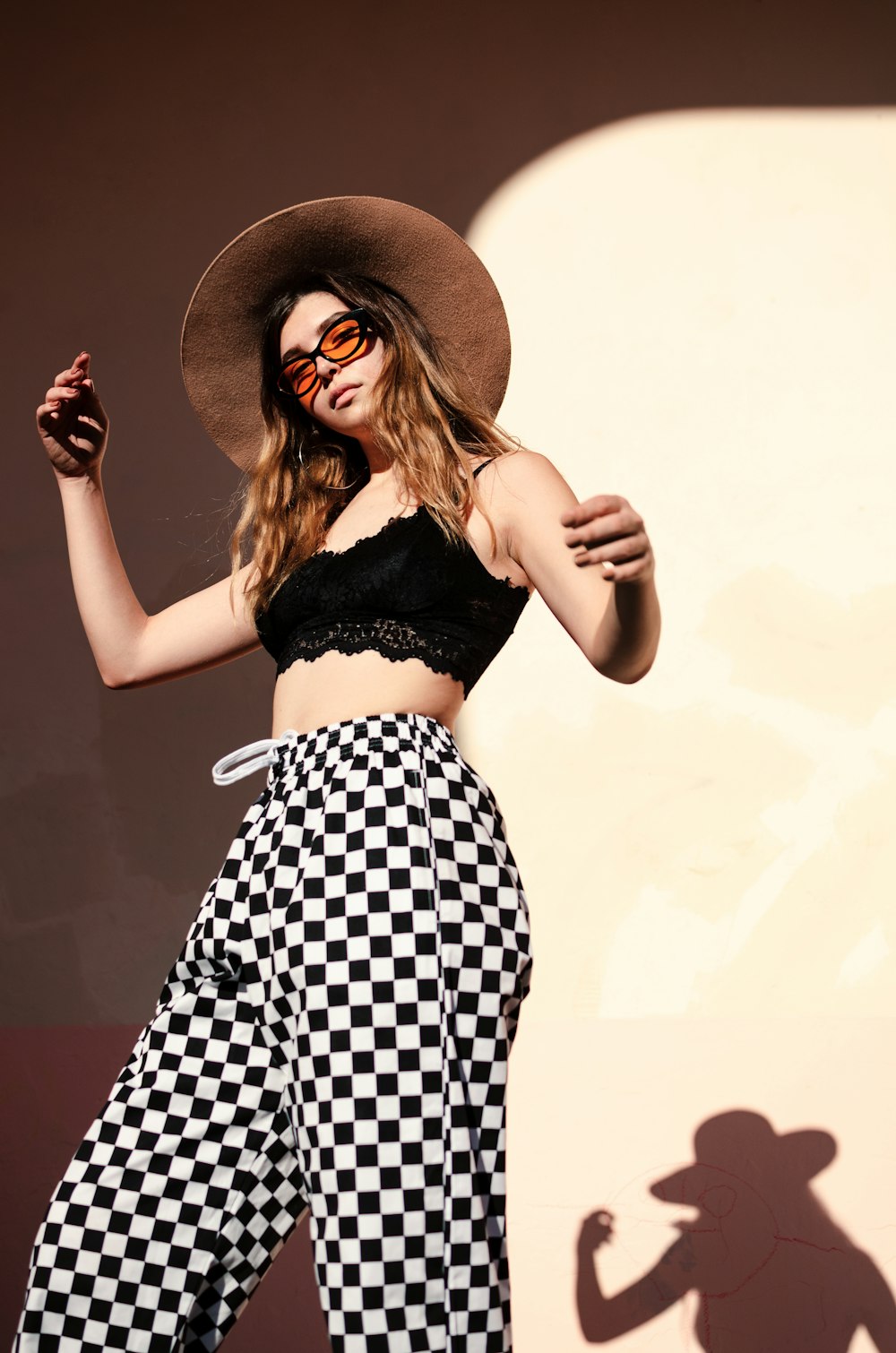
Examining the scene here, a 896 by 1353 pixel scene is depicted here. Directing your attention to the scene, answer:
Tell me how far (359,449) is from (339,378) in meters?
0.23

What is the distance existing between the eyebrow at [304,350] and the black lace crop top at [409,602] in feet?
0.92

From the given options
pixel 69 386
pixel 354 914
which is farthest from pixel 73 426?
pixel 354 914

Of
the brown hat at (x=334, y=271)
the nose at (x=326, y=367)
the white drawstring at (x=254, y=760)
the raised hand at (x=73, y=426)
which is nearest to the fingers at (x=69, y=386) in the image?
the raised hand at (x=73, y=426)

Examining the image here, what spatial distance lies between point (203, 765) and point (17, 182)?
1404mm

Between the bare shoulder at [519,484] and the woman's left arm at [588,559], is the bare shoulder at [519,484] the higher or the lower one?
the higher one

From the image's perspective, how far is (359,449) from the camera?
1.82 metres

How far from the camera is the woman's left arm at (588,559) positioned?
3.62 feet

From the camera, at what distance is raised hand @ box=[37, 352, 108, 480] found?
1.64 metres

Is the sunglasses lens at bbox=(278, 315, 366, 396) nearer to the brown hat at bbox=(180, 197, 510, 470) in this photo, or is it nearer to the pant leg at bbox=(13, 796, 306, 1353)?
the brown hat at bbox=(180, 197, 510, 470)

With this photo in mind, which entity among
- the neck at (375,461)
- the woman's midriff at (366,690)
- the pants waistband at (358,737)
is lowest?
the pants waistband at (358,737)

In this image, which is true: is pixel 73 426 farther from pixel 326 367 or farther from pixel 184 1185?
pixel 184 1185

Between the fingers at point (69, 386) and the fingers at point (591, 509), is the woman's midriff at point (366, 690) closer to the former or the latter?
the fingers at point (591, 509)

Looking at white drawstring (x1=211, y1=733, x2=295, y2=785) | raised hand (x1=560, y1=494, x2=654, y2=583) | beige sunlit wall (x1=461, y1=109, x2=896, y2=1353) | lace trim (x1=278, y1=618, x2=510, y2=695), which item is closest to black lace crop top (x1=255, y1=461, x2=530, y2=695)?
lace trim (x1=278, y1=618, x2=510, y2=695)

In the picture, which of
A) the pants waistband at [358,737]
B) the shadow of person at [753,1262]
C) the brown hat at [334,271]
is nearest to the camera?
the pants waistband at [358,737]
